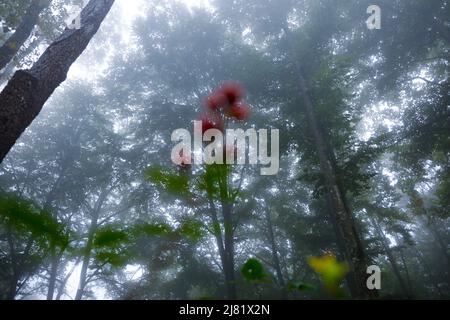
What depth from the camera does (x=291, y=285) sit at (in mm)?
2225

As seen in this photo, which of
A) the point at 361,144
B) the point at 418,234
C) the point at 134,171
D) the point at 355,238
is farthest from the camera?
the point at 418,234

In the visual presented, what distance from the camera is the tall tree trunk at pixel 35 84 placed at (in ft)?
12.8

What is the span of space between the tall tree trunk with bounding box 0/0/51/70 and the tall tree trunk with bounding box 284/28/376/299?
29.1 ft

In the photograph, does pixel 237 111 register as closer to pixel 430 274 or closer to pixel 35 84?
pixel 35 84

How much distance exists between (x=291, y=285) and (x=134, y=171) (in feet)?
48.8

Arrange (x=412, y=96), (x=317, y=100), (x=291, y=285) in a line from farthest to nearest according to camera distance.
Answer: (x=412, y=96), (x=317, y=100), (x=291, y=285)

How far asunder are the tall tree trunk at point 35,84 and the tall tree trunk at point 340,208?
611 centimetres

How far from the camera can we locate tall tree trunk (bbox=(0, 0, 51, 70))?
9.97 m

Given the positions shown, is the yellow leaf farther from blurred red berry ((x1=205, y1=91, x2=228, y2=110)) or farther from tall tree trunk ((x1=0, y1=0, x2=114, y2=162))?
tall tree trunk ((x1=0, y1=0, x2=114, y2=162))

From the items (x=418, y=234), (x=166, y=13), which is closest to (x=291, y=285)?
(x=166, y=13)

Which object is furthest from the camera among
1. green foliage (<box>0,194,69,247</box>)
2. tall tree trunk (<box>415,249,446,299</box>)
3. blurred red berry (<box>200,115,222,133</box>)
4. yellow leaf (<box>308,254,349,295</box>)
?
tall tree trunk (<box>415,249,446,299</box>)

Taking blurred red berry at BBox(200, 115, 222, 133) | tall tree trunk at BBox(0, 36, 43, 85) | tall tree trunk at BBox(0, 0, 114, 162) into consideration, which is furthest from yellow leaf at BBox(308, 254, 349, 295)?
tall tree trunk at BBox(0, 36, 43, 85)

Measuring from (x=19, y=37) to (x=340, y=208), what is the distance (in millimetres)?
11255
